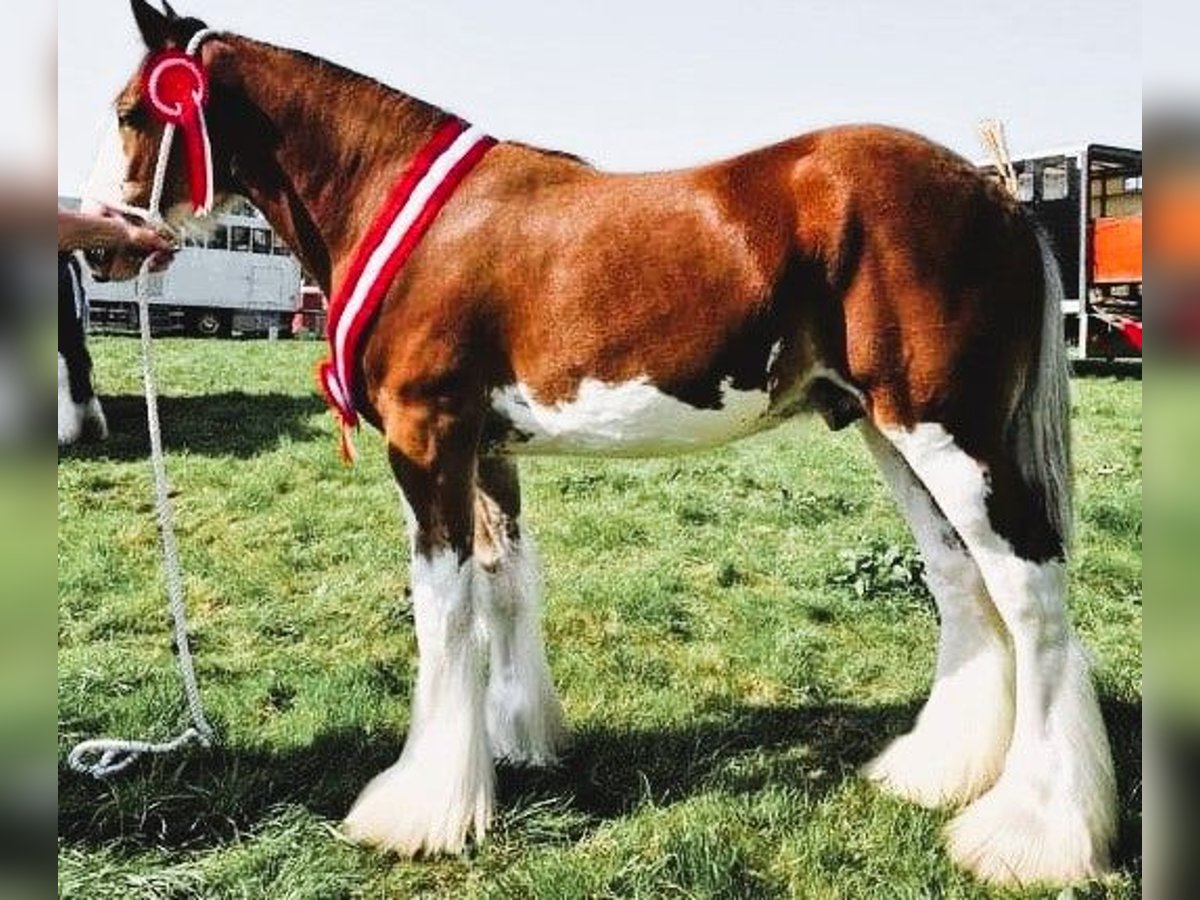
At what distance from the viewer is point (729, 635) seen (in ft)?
17.4

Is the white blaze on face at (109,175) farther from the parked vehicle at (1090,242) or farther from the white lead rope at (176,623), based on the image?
the parked vehicle at (1090,242)

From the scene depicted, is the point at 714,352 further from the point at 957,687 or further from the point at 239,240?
the point at 239,240

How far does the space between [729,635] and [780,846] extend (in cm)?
210

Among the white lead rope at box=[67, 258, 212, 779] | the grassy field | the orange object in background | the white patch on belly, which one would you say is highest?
the orange object in background

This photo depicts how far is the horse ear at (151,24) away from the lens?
3498mm

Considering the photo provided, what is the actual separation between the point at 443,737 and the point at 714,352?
59.8 inches

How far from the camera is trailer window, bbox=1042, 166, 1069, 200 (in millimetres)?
18703

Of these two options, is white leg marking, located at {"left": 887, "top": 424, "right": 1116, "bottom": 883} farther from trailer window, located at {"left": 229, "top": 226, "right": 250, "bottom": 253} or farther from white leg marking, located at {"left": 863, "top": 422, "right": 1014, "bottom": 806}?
trailer window, located at {"left": 229, "top": 226, "right": 250, "bottom": 253}

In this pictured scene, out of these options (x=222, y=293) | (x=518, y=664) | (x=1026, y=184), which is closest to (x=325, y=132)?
(x=518, y=664)

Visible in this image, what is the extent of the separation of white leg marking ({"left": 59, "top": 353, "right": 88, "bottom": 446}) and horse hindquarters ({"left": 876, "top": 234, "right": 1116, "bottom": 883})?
835 centimetres

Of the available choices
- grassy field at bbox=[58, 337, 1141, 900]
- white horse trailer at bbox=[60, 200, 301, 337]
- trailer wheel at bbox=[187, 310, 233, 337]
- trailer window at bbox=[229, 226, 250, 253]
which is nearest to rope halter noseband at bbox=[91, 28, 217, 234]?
grassy field at bbox=[58, 337, 1141, 900]

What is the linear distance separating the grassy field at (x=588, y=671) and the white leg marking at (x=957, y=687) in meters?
0.21

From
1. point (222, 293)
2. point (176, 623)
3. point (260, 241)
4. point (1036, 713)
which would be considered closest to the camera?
point (1036, 713)

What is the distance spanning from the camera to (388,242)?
3.38 metres
